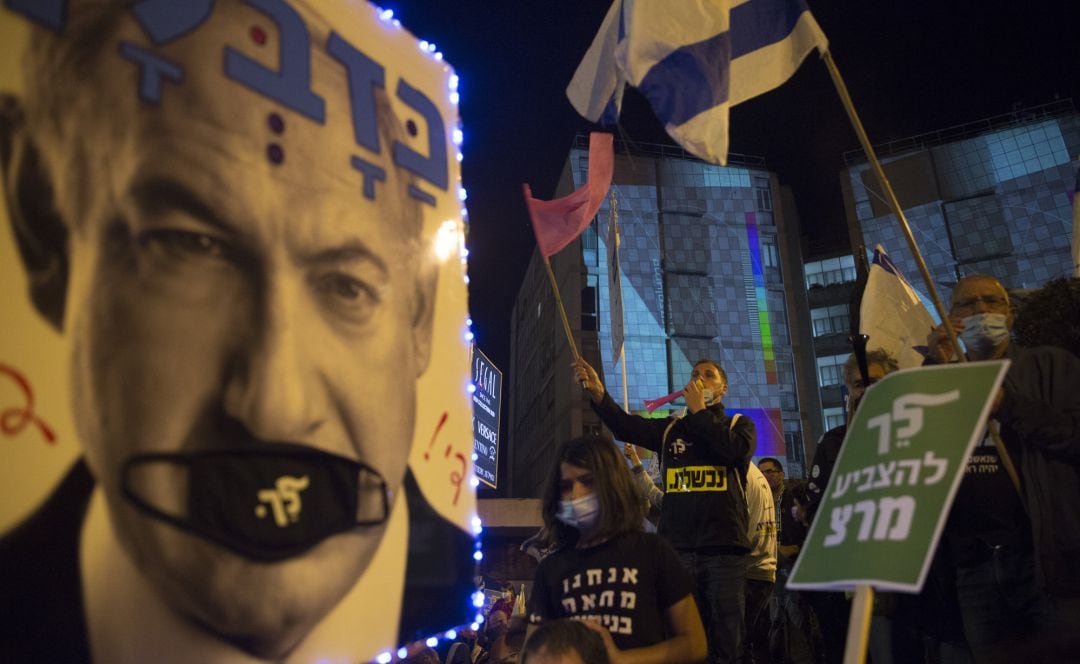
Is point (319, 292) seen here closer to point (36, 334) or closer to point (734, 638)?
point (36, 334)

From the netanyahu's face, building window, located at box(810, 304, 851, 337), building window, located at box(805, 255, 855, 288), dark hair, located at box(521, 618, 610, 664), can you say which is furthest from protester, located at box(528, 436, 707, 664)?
building window, located at box(805, 255, 855, 288)

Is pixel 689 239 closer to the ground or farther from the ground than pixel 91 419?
farther from the ground

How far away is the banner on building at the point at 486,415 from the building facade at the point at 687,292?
17.9 m

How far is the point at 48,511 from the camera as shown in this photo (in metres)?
1.46

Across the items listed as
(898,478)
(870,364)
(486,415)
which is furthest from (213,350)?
(486,415)

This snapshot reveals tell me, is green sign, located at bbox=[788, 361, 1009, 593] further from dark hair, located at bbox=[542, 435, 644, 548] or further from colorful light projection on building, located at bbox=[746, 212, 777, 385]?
colorful light projection on building, located at bbox=[746, 212, 777, 385]

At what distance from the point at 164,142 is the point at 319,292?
0.54 m

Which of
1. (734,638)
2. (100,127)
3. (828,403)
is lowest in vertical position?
(734,638)

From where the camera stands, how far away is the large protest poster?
151cm

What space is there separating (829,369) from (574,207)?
122ft

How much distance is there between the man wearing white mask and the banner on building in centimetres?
783

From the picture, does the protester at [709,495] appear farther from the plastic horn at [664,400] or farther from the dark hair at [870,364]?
the plastic horn at [664,400]

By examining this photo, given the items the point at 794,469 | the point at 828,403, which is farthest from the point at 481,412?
the point at 828,403

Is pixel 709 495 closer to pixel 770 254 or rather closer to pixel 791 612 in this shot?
pixel 791 612
